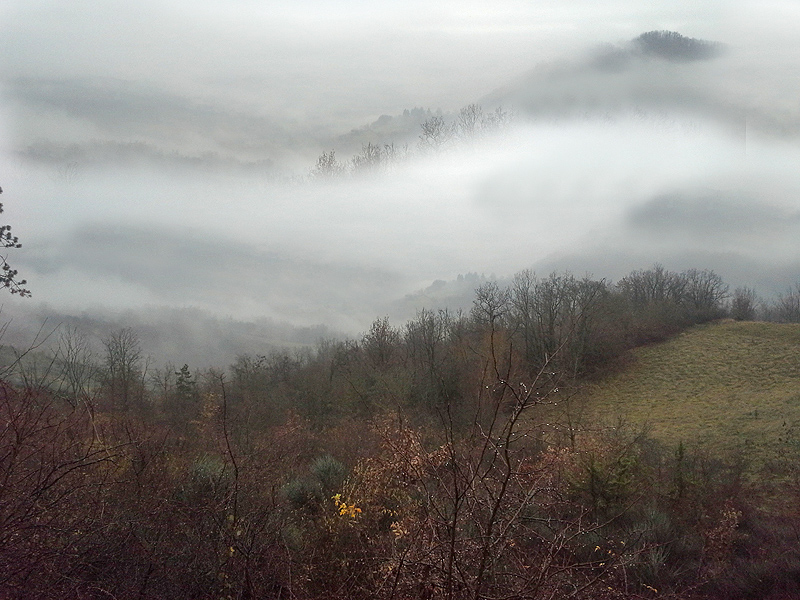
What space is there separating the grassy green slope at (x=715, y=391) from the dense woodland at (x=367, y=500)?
24.0 feet

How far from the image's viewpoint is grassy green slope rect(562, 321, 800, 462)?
34.6 m

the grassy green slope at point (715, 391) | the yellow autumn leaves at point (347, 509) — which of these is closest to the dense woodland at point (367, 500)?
the yellow autumn leaves at point (347, 509)

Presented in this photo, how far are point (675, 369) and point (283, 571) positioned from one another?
5382 cm

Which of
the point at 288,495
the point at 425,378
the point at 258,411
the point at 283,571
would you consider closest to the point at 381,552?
the point at 283,571

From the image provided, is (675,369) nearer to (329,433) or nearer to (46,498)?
(329,433)

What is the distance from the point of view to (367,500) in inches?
489

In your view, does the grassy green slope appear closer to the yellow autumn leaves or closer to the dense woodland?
the dense woodland

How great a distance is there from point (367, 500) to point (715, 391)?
45.1 m

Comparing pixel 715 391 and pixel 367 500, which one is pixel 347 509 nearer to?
pixel 367 500

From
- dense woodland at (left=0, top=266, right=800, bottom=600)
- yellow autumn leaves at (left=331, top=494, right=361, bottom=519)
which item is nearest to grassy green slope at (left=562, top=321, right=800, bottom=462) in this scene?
dense woodland at (left=0, top=266, right=800, bottom=600)

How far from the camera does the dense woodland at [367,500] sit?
16.1 feet

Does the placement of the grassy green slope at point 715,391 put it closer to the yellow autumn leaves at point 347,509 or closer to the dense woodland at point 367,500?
the dense woodland at point 367,500

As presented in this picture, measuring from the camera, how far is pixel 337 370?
44312 mm

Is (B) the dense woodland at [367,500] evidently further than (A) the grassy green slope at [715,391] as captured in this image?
No
